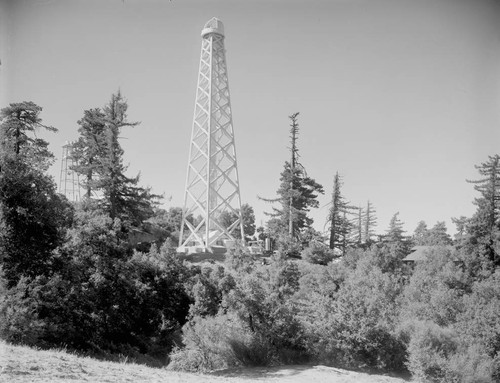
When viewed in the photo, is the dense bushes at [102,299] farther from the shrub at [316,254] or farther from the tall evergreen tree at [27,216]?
the shrub at [316,254]

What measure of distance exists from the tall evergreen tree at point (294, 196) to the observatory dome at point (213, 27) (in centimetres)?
1028

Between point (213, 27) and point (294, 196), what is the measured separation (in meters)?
15.5

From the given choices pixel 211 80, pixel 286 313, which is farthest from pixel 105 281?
pixel 211 80

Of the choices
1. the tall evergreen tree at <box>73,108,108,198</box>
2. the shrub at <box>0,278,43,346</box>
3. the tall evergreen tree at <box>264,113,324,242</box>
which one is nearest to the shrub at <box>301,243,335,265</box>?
the tall evergreen tree at <box>264,113,324,242</box>

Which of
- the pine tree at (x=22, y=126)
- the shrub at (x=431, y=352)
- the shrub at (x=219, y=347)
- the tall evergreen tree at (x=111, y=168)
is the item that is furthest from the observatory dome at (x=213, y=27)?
the shrub at (x=431, y=352)

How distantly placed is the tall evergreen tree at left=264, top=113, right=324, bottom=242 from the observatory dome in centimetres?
1028

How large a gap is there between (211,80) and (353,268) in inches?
707

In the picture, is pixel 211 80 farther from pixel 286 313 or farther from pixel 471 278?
pixel 471 278

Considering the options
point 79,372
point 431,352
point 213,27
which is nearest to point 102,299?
point 79,372

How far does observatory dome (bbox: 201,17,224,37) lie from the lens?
30438mm

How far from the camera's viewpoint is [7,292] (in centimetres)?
1328

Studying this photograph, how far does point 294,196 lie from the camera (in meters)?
34.6

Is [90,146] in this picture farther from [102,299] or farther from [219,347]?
[219,347]

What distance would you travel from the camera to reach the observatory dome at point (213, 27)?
30.4 m
